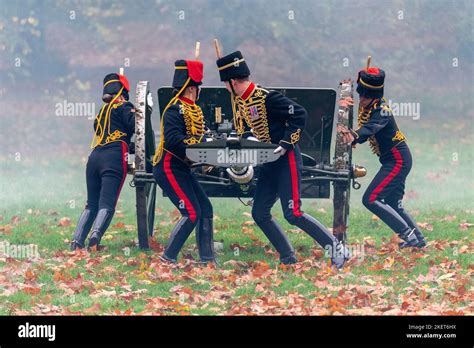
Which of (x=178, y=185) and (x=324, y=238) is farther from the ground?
(x=178, y=185)

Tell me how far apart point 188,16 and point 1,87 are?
16.8ft

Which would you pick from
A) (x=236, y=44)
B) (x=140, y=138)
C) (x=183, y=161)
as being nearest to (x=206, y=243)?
(x=183, y=161)

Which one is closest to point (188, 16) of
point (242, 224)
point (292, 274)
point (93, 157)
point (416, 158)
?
point (416, 158)

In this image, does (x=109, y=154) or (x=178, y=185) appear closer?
(x=178, y=185)

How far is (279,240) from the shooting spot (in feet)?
37.3

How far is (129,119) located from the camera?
12.3 m

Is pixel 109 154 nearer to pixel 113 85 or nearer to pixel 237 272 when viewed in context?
pixel 113 85

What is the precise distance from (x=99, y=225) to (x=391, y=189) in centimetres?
306

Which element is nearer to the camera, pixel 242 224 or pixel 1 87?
pixel 242 224

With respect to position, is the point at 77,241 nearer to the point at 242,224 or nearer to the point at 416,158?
the point at 242,224

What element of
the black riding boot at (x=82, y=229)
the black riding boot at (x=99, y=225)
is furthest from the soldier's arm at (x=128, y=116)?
the black riding boot at (x=82, y=229)

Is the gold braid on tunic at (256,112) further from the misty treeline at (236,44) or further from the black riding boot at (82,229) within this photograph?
the misty treeline at (236,44)

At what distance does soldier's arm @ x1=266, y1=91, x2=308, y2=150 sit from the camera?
35.8 ft

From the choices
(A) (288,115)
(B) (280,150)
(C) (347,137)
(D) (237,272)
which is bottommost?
(D) (237,272)
